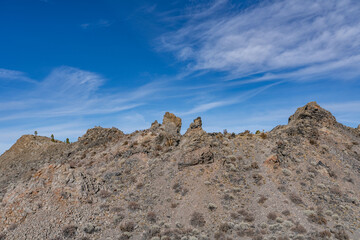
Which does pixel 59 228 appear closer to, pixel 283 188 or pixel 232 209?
pixel 232 209

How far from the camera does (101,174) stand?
34906mm

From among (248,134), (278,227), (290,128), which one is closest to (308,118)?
(290,128)

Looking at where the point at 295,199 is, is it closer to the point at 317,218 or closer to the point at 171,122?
the point at 317,218

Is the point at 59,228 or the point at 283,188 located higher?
the point at 283,188

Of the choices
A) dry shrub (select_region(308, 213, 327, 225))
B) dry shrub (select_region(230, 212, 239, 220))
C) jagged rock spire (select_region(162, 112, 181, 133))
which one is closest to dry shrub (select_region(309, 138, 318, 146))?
dry shrub (select_region(308, 213, 327, 225))

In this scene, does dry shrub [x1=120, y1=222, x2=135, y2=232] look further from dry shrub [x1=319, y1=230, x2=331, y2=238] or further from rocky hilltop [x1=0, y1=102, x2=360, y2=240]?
dry shrub [x1=319, y1=230, x2=331, y2=238]

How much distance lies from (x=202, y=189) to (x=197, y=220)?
5.01 meters

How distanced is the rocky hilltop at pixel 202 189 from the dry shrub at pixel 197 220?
11cm

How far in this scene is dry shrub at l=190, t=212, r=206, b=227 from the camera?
24489 millimetres

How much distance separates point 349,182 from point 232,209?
56.1 feet

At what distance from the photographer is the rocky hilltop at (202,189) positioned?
23.7 metres

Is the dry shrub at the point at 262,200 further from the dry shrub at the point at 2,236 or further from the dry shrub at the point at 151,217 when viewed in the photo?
the dry shrub at the point at 2,236

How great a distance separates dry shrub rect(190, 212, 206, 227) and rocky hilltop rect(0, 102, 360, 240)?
11 centimetres

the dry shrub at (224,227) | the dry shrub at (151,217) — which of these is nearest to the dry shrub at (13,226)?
the dry shrub at (151,217)
